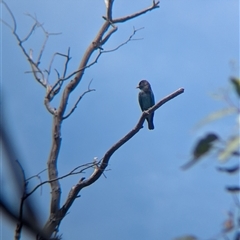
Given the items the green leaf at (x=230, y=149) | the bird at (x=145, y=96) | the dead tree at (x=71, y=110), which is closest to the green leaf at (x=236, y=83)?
the green leaf at (x=230, y=149)

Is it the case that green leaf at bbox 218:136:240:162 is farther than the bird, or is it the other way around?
the bird

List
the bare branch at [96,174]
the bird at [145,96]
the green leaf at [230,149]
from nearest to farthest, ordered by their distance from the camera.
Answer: the green leaf at [230,149], the bare branch at [96,174], the bird at [145,96]

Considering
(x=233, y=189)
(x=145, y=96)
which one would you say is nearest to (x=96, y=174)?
(x=233, y=189)

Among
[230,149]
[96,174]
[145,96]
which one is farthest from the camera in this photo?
[145,96]

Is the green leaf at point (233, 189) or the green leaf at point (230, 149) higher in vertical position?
the green leaf at point (230, 149)

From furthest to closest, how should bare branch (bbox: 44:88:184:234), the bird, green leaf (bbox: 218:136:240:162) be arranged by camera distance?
the bird, bare branch (bbox: 44:88:184:234), green leaf (bbox: 218:136:240:162)

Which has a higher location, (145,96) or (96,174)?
(96,174)

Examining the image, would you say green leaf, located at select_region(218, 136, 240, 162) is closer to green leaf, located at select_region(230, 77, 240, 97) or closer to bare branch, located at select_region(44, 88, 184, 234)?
green leaf, located at select_region(230, 77, 240, 97)

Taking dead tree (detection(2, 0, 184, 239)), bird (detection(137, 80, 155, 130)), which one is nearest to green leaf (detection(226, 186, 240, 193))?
dead tree (detection(2, 0, 184, 239))

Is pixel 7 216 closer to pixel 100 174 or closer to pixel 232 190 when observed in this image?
pixel 232 190

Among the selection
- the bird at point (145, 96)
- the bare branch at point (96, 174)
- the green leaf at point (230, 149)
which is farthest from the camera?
the bird at point (145, 96)

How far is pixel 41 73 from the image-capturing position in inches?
125

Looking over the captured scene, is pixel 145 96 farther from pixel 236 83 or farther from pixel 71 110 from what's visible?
pixel 236 83

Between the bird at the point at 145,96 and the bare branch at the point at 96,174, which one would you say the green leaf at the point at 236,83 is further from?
the bird at the point at 145,96
